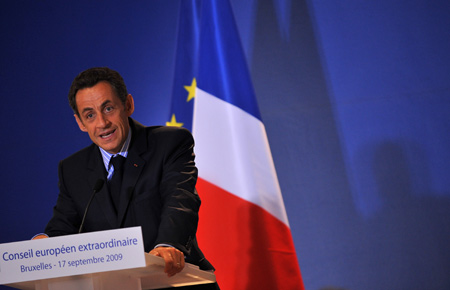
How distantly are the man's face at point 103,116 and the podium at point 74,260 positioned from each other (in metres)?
0.77

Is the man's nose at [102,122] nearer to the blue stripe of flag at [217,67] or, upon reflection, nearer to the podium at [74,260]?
the podium at [74,260]

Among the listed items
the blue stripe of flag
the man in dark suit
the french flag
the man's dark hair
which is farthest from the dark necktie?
the blue stripe of flag

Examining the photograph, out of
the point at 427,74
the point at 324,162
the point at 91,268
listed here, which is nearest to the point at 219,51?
the point at 324,162

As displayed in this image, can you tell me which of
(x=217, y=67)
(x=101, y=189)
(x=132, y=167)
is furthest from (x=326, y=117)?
(x=101, y=189)

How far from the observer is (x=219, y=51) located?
3225 mm

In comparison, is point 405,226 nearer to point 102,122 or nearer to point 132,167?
point 132,167

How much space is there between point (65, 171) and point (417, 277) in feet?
7.95

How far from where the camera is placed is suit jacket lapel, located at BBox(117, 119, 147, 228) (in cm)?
→ 174

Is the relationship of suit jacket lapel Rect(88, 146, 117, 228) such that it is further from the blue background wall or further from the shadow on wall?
the shadow on wall

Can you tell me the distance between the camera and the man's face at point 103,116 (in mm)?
1836

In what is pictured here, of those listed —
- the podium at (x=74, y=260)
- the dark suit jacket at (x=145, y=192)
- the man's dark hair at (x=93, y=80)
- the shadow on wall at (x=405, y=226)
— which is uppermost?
the man's dark hair at (x=93, y=80)

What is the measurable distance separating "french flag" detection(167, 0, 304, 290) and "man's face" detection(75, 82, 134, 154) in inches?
45.1

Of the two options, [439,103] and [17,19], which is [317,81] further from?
[17,19]

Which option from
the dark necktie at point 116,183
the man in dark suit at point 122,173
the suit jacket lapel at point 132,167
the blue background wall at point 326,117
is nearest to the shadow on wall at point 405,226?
the blue background wall at point 326,117
